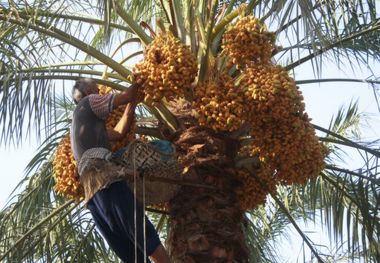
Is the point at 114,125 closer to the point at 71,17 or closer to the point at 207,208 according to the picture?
the point at 207,208

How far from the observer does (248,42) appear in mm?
5121

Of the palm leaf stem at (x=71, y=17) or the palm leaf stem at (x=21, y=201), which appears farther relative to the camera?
the palm leaf stem at (x=21, y=201)

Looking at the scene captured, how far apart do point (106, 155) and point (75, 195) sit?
0.44m

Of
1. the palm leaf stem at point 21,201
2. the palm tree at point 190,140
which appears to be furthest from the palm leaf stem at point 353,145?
the palm leaf stem at point 21,201

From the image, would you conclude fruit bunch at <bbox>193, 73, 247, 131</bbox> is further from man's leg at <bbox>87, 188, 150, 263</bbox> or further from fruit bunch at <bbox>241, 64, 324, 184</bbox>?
man's leg at <bbox>87, 188, 150, 263</bbox>

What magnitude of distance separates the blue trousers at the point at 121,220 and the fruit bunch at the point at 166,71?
1.85 ft

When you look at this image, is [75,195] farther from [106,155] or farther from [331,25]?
[331,25]

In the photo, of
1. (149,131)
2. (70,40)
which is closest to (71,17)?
(70,40)

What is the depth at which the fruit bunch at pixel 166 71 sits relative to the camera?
4.96 m

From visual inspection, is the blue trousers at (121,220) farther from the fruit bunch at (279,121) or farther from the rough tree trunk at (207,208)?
the fruit bunch at (279,121)

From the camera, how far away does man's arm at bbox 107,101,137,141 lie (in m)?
5.16

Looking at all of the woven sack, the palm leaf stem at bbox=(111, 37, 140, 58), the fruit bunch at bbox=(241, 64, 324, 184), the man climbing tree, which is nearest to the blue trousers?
the man climbing tree

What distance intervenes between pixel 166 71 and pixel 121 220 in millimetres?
877

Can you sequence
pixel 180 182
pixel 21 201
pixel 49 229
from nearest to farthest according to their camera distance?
pixel 180 182 < pixel 49 229 < pixel 21 201
